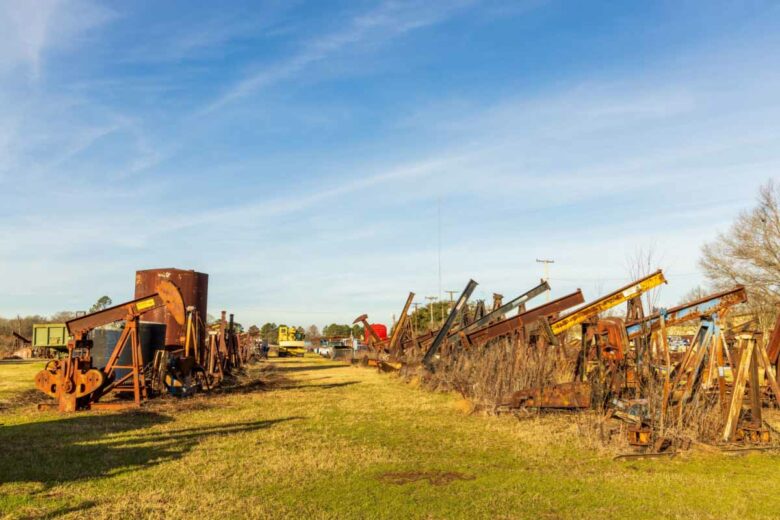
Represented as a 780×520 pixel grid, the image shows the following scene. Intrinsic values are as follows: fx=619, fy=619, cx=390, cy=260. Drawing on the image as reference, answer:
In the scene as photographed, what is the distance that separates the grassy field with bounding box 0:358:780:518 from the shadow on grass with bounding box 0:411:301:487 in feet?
0.09

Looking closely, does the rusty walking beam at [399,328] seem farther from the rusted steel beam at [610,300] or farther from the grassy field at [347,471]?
the grassy field at [347,471]

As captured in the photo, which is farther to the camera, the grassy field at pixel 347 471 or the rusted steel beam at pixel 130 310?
the rusted steel beam at pixel 130 310

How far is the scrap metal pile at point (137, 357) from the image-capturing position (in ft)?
42.3

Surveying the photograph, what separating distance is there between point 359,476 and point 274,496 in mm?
1214

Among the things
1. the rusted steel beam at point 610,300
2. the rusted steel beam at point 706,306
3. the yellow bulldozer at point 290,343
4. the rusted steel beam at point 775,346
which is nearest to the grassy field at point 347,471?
→ the rusted steel beam at point 706,306

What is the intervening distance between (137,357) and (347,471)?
8.30 m

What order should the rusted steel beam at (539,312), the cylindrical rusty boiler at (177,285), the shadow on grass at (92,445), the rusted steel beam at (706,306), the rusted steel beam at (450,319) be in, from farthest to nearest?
the cylindrical rusty boiler at (177,285)
the rusted steel beam at (450,319)
the rusted steel beam at (539,312)
the rusted steel beam at (706,306)
the shadow on grass at (92,445)

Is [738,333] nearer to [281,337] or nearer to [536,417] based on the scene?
[536,417]

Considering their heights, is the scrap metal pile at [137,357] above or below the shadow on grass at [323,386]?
above

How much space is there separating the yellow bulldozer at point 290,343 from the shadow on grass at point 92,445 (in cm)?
3903

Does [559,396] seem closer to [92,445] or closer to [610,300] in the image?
[610,300]

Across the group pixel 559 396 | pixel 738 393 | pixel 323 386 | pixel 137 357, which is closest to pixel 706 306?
pixel 559 396

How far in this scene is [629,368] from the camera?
11305 mm

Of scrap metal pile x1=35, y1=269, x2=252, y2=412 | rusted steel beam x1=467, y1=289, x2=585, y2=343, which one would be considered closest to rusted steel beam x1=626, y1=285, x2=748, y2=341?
rusted steel beam x1=467, y1=289, x2=585, y2=343
